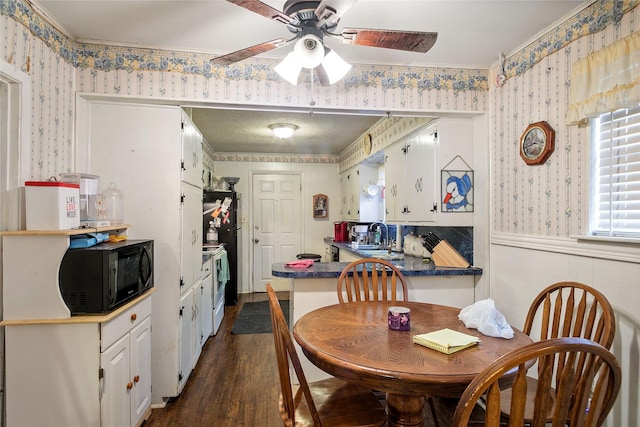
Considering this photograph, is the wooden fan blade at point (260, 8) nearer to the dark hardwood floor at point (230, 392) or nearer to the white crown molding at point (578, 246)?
the white crown molding at point (578, 246)

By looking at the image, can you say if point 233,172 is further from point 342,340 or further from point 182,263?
point 342,340

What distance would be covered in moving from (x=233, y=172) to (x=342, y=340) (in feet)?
15.1

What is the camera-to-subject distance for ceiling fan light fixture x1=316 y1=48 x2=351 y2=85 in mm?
1629

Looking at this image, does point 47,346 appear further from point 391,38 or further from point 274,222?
point 274,222

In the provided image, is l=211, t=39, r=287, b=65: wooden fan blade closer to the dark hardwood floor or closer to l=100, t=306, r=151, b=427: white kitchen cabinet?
l=100, t=306, r=151, b=427: white kitchen cabinet

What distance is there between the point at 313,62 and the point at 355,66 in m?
0.98

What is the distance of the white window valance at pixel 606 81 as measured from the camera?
1.42m

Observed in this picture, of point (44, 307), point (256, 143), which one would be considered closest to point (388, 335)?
point (44, 307)

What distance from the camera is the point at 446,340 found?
1.30 metres

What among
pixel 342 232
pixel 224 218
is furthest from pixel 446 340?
pixel 342 232

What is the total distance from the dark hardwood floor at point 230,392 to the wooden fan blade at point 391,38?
7.28 feet

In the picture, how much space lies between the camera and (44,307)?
5.10 feet

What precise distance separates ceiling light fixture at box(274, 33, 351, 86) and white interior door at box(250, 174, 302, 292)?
381 centimetres

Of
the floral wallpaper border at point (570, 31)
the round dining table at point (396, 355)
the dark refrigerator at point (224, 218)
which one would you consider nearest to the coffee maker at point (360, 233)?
the dark refrigerator at point (224, 218)
